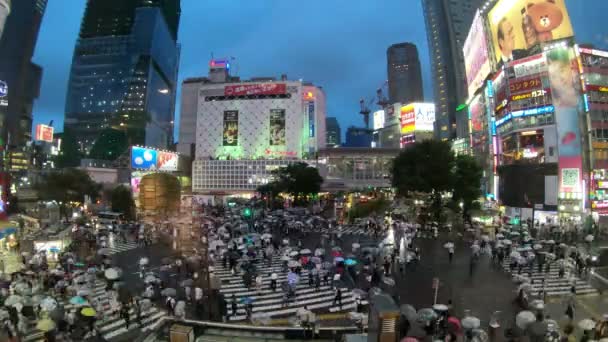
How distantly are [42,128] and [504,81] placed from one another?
85.0 m

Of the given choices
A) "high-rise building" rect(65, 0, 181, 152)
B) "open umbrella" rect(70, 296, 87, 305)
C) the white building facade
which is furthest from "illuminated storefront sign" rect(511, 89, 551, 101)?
"high-rise building" rect(65, 0, 181, 152)

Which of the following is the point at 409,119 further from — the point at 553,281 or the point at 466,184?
the point at 553,281

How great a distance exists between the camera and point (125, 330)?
1464cm

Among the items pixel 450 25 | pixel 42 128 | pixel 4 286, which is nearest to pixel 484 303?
pixel 4 286

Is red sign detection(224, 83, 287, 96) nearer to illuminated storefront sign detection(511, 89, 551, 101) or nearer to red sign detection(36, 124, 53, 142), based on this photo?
red sign detection(36, 124, 53, 142)

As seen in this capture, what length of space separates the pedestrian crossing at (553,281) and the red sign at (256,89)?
300 feet

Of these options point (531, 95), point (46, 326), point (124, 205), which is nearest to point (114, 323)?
point (46, 326)

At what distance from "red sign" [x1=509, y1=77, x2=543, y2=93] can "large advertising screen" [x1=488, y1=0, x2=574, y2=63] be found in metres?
4.33

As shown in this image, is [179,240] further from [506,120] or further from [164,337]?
[506,120]

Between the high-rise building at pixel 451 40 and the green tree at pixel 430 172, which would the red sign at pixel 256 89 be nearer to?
the high-rise building at pixel 451 40

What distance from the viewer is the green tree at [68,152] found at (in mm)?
118750

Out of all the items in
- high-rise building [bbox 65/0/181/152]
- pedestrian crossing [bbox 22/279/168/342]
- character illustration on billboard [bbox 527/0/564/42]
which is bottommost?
pedestrian crossing [bbox 22/279/168/342]

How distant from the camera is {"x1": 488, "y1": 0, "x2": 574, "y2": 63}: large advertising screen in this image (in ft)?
169

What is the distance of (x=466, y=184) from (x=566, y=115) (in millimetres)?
13820
